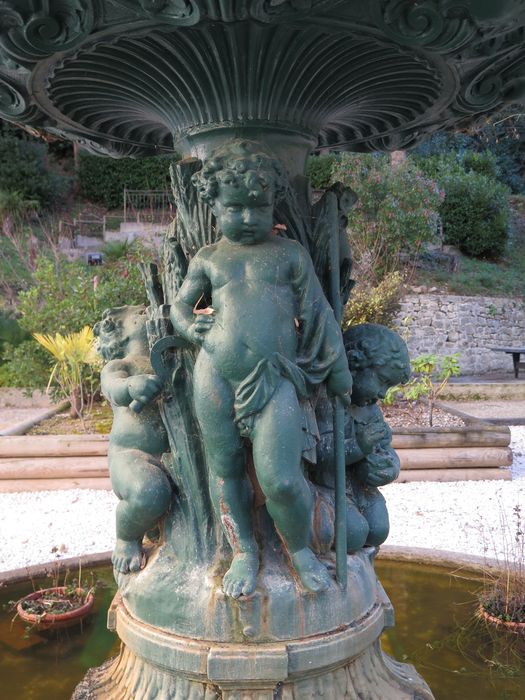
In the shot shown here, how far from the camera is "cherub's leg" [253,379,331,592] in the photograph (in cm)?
217

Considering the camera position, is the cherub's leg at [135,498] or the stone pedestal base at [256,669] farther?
the cherub's leg at [135,498]

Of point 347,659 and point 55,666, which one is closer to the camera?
point 347,659

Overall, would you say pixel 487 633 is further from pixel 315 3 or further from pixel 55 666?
pixel 315 3

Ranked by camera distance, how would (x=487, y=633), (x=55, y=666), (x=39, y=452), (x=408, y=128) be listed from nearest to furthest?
(x=408, y=128) < (x=55, y=666) < (x=487, y=633) < (x=39, y=452)

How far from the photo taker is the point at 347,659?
237 centimetres

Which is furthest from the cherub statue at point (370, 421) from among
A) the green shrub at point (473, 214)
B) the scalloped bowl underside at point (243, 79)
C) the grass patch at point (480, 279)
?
the green shrub at point (473, 214)

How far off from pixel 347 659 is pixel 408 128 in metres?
2.26

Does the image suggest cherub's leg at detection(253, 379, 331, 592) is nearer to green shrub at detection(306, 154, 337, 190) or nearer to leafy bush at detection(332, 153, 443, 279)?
A: leafy bush at detection(332, 153, 443, 279)

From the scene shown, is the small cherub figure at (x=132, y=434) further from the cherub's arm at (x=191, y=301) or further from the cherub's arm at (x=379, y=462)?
the cherub's arm at (x=379, y=462)

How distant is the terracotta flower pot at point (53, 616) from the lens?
371cm

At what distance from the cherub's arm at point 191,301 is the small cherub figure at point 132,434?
235mm

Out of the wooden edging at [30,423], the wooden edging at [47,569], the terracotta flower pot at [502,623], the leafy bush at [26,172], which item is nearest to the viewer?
the terracotta flower pot at [502,623]

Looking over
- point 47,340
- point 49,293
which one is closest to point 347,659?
point 47,340

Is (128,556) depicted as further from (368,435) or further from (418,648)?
Result: (418,648)
